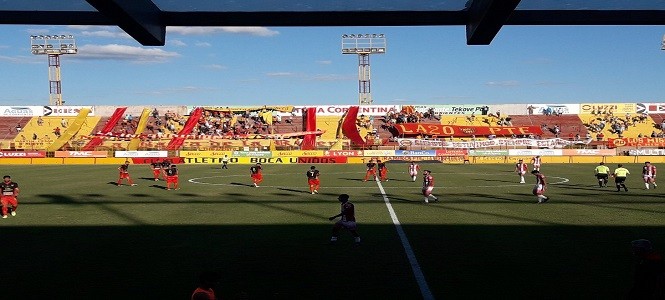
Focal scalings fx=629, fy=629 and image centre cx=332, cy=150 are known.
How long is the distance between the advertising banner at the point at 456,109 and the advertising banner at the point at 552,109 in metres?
6.63

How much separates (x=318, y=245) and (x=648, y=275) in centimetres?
985

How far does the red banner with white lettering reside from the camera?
84562mm

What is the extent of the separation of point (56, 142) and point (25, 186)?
1644 inches

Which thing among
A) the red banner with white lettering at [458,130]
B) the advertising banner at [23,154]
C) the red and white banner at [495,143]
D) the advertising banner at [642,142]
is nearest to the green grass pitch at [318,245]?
the advertising banner at [23,154]

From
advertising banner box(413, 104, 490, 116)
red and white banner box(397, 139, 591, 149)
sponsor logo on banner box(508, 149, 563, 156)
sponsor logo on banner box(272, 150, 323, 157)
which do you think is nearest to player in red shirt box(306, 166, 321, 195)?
sponsor logo on banner box(272, 150, 323, 157)

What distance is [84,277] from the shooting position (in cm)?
1255

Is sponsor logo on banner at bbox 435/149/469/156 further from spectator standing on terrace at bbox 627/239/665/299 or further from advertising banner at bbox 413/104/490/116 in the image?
spectator standing on terrace at bbox 627/239/665/299

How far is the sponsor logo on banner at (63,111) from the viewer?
296 feet

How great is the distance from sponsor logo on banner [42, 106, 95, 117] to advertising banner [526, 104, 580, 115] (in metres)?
64.1

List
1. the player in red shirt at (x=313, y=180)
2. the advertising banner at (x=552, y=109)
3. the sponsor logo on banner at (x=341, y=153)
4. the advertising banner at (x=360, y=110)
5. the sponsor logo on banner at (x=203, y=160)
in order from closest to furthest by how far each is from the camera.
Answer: the player in red shirt at (x=313, y=180), the sponsor logo on banner at (x=203, y=160), the sponsor logo on banner at (x=341, y=153), the advertising banner at (x=360, y=110), the advertising banner at (x=552, y=109)

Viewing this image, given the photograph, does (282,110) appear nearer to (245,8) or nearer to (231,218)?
(231,218)

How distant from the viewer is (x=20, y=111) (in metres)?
91.2

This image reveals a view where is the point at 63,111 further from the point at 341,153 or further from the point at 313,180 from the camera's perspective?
the point at 313,180

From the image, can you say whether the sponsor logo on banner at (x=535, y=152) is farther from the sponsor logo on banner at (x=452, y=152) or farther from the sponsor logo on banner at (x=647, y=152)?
the sponsor logo on banner at (x=647, y=152)
